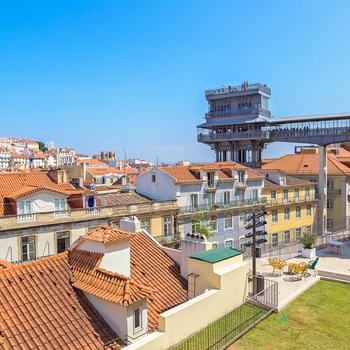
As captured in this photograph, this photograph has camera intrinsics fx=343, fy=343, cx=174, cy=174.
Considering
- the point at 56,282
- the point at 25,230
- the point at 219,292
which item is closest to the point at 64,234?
the point at 25,230

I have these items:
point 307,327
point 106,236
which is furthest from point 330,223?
point 106,236

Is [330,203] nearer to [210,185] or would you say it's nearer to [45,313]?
[210,185]

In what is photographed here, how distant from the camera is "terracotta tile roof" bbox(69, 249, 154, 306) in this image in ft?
30.9

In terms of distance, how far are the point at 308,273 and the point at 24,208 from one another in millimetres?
20412

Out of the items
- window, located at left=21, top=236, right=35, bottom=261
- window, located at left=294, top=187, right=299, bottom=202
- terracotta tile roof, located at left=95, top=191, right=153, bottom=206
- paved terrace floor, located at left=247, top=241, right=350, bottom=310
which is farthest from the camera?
window, located at left=294, top=187, right=299, bottom=202

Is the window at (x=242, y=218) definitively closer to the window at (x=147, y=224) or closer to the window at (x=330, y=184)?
the window at (x=147, y=224)

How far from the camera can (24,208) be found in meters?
25.2

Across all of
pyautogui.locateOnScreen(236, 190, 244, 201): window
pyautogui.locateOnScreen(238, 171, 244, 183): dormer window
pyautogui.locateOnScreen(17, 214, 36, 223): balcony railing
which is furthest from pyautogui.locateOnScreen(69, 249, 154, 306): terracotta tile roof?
pyautogui.locateOnScreen(238, 171, 244, 183): dormer window

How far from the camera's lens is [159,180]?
1393 inches

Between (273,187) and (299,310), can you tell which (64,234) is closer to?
(299,310)

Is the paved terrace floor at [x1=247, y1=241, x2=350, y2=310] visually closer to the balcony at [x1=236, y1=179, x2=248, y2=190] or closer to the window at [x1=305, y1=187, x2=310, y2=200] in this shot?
the balcony at [x1=236, y1=179, x2=248, y2=190]

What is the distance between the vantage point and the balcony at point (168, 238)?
106ft

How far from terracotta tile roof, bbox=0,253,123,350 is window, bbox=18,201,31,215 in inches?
607

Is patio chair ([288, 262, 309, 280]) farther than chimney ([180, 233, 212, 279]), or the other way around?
patio chair ([288, 262, 309, 280])
